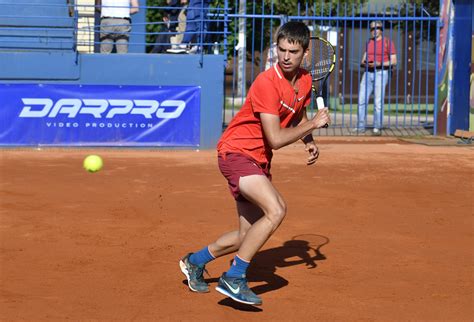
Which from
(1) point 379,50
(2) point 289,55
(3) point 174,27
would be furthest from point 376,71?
(2) point 289,55

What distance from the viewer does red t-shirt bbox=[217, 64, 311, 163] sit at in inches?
246

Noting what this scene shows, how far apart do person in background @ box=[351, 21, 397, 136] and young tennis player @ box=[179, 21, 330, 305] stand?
36.8 feet

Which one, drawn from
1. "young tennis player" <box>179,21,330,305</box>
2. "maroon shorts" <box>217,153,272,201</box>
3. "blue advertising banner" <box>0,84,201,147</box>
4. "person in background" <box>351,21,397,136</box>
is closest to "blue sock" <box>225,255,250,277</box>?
"young tennis player" <box>179,21,330,305</box>

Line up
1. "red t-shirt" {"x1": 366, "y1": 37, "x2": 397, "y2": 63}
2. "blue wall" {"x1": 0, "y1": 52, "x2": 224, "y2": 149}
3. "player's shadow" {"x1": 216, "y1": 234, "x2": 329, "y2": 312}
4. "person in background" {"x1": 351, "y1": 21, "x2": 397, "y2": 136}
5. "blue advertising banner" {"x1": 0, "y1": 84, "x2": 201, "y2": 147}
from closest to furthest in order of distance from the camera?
"player's shadow" {"x1": 216, "y1": 234, "x2": 329, "y2": 312}, "blue advertising banner" {"x1": 0, "y1": 84, "x2": 201, "y2": 147}, "blue wall" {"x1": 0, "y1": 52, "x2": 224, "y2": 149}, "red t-shirt" {"x1": 366, "y1": 37, "x2": 397, "y2": 63}, "person in background" {"x1": 351, "y1": 21, "x2": 397, "y2": 136}

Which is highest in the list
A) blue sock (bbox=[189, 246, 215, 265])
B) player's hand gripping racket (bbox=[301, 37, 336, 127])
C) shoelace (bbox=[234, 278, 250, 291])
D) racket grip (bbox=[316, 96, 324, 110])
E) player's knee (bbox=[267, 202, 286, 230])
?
player's hand gripping racket (bbox=[301, 37, 336, 127])

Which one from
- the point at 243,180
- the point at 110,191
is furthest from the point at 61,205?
the point at 243,180

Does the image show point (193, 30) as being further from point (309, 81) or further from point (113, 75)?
point (309, 81)

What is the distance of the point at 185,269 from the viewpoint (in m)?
6.83

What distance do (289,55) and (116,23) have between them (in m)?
10.6

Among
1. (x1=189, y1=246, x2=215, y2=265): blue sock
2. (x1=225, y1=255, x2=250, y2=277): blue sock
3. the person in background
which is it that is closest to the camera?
(x1=225, y1=255, x2=250, y2=277): blue sock

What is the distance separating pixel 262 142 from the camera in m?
6.49

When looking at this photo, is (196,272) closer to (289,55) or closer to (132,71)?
(289,55)

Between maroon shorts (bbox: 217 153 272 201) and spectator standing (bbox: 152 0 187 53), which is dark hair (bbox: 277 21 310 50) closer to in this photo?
maroon shorts (bbox: 217 153 272 201)

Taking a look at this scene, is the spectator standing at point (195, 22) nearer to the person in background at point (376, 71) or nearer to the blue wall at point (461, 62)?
the person in background at point (376, 71)
